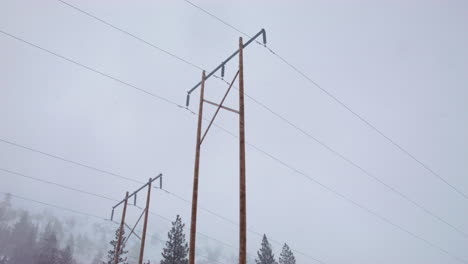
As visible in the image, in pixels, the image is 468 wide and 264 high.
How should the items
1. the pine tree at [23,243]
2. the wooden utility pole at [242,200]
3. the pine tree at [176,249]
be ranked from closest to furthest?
the wooden utility pole at [242,200] < the pine tree at [176,249] < the pine tree at [23,243]

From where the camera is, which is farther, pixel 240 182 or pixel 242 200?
pixel 240 182

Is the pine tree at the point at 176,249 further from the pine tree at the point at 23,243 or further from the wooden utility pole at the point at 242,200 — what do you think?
the pine tree at the point at 23,243

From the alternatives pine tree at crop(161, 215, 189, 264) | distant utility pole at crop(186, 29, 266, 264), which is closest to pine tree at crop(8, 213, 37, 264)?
pine tree at crop(161, 215, 189, 264)

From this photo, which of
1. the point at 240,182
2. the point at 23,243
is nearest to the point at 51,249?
the point at 23,243

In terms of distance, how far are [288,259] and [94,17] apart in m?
69.7

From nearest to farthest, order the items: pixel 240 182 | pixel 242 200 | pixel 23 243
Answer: pixel 242 200 < pixel 240 182 < pixel 23 243

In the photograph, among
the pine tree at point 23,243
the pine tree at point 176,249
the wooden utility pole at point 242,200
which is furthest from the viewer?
the pine tree at point 23,243

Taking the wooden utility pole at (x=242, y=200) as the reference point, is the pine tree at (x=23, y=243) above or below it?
above

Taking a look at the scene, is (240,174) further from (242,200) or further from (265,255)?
(265,255)

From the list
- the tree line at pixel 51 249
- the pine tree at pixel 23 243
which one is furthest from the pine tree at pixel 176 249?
the pine tree at pixel 23 243

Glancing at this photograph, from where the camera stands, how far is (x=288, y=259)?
71.1m

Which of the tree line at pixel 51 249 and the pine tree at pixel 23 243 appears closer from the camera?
the tree line at pixel 51 249

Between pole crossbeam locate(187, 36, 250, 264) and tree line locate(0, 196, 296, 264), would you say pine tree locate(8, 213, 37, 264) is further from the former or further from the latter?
pole crossbeam locate(187, 36, 250, 264)

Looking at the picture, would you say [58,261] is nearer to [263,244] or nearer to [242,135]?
[263,244]
